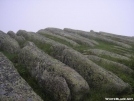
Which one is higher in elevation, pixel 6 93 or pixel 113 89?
pixel 6 93

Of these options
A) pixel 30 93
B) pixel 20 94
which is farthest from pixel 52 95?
pixel 20 94

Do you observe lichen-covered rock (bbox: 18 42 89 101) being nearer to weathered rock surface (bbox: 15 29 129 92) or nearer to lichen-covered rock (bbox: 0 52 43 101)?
weathered rock surface (bbox: 15 29 129 92)

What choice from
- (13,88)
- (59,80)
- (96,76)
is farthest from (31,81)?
(96,76)

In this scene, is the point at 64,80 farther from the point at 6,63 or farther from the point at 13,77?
the point at 6,63

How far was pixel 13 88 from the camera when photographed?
1045cm

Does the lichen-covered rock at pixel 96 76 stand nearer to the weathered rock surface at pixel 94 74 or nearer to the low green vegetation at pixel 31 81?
the weathered rock surface at pixel 94 74

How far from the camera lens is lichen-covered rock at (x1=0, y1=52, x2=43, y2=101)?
9.59 m

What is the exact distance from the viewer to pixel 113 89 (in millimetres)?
13305

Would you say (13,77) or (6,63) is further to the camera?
(6,63)

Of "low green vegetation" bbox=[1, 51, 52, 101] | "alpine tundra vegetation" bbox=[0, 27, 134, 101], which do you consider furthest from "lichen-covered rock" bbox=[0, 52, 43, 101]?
"low green vegetation" bbox=[1, 51, 52, 101]

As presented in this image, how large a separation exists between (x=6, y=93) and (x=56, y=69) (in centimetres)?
533

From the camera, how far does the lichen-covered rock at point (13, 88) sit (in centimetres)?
959

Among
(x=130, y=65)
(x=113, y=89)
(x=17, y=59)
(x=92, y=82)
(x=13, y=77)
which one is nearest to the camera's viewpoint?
(x=13, y=77)

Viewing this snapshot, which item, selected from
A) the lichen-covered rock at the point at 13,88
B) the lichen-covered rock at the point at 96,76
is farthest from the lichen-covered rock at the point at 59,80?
the lichen-covered rock at the point at 13,88
